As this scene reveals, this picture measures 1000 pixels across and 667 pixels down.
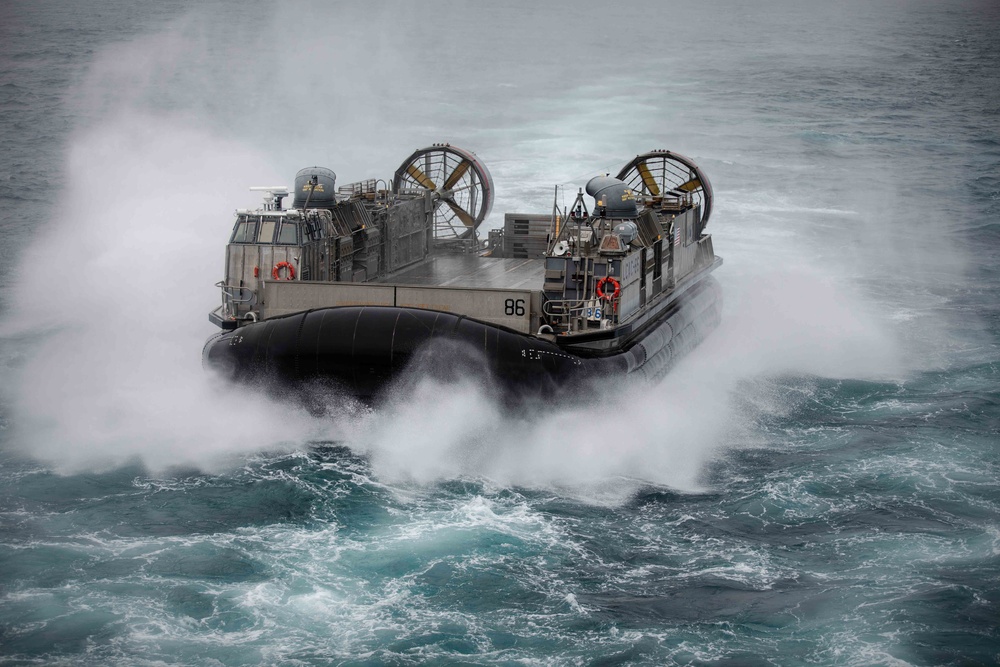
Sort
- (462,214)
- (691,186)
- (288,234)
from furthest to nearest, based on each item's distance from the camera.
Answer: (462,214) < (691,186) < (288,234)

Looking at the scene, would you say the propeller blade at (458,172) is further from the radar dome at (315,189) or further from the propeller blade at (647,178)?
the radar dome at (315,189)

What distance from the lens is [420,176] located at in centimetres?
2500

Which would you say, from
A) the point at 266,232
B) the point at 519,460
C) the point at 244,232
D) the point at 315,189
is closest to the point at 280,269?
the point at 266,232

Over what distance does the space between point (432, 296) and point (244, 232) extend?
342 centimetres

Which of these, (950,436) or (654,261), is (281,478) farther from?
(950,436)

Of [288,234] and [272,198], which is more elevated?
[272,198]

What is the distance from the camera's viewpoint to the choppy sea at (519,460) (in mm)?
12180

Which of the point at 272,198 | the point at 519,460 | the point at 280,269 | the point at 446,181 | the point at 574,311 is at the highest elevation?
the point at 446,181

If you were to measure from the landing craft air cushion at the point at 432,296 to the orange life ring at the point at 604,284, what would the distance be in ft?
0.07

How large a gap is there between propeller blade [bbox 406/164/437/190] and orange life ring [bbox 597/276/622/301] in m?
7.93

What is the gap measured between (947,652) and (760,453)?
6202mm

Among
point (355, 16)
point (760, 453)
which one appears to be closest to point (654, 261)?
point (760, 453)

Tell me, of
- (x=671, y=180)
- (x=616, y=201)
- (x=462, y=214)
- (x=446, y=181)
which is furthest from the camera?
(x=462, y=214)

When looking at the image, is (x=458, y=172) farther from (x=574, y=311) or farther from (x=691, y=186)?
(x=574, y=311)
